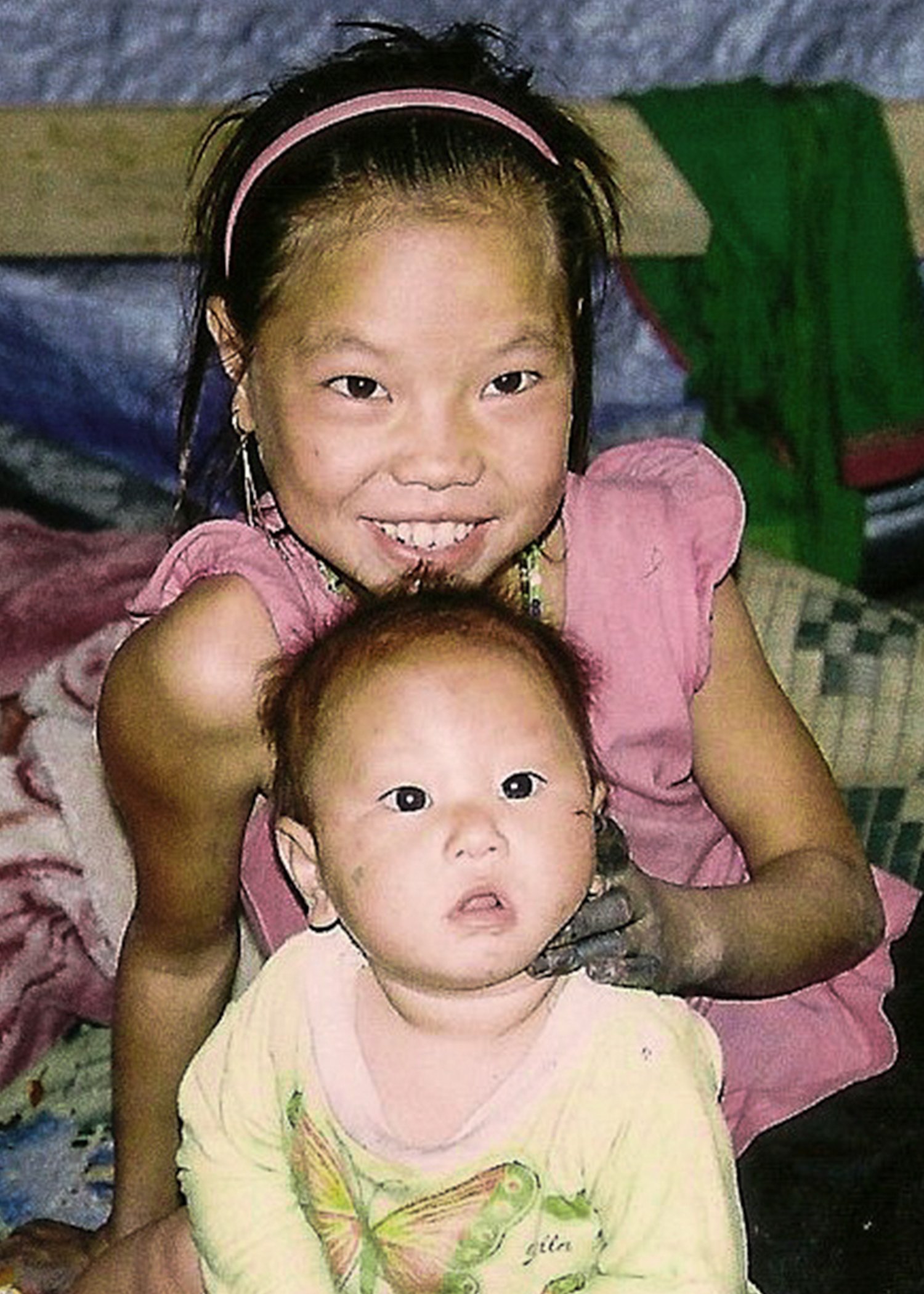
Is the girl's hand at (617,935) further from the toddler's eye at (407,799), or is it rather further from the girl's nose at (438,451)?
the girl's nose at (438,451)

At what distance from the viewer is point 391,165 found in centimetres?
149

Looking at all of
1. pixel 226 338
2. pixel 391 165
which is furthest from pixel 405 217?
pixel 226 338

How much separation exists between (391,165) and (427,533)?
21cm

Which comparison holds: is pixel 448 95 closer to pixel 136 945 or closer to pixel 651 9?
pixel 136 945

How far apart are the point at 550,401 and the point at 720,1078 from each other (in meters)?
0.39

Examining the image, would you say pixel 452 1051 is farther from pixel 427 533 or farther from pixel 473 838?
pixel 427 533

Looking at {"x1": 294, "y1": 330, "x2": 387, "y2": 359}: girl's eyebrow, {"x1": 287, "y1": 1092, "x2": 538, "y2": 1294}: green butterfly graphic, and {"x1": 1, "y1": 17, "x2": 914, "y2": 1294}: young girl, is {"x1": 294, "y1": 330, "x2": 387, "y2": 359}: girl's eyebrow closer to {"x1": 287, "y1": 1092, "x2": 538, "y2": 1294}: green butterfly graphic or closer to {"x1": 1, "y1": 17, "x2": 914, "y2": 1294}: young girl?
{"x1": 1, "y1": 17, "x2": 914, "y2": 1294}: young girl

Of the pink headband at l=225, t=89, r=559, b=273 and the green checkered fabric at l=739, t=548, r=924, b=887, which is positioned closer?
the pink headband at l=225, t=89, r=559, b=273

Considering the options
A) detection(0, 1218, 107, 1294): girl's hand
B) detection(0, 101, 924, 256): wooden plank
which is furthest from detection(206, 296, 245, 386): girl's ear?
detection(0, 101, 924, 256): wooden plank

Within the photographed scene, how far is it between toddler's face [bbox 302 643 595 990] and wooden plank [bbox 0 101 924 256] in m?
1.11

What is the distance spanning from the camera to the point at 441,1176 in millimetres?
1379

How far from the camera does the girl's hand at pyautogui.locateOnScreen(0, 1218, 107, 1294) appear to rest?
1.82 meters

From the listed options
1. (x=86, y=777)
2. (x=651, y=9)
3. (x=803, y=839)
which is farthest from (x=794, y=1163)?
(x=651, y=9)

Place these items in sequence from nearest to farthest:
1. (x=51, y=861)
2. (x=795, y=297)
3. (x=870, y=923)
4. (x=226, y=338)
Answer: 1. (x=226, y=338)
2. (x=870, y=923)
3. (x=51, y=861)
4. (x=795, y=297)
